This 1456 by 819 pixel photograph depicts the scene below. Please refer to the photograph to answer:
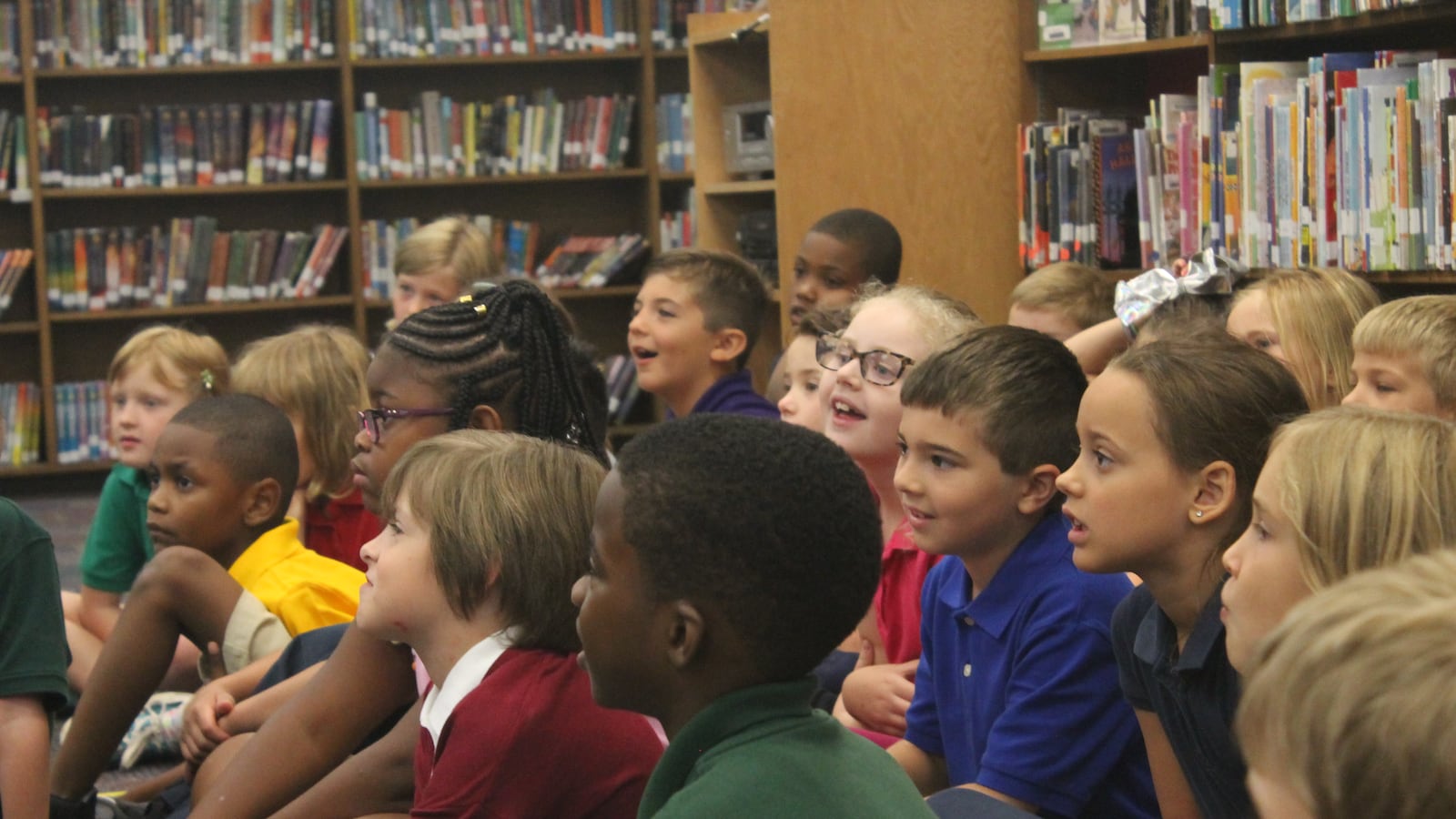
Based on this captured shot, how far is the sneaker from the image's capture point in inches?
119

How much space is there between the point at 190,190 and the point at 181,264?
1.03 feet

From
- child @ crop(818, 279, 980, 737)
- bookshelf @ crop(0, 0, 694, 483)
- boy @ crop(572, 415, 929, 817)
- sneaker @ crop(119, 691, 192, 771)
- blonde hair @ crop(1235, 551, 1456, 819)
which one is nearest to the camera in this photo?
blonde hair @ crop(1235, 551, 1456, 819)

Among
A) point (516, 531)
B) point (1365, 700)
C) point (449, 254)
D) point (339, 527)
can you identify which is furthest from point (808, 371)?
point (1365, 700)

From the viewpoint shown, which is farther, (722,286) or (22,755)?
(722,286)

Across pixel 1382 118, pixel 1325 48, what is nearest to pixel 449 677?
pixel 1382 118

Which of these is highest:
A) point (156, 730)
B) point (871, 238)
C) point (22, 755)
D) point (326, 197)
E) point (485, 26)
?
point (485, 26)

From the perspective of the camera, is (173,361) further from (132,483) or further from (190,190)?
(190,190)

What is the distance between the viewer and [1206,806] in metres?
1.58

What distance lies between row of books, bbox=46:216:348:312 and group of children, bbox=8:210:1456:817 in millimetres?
3250

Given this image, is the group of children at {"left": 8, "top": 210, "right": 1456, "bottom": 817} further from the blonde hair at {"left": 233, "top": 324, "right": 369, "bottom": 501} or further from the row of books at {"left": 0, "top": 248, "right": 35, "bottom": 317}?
the row of books at {"left": 0, "top": 248, "right": 35, "bottom": 317}

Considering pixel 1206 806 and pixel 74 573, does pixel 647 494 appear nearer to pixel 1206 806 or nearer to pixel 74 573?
pixel 1206 806

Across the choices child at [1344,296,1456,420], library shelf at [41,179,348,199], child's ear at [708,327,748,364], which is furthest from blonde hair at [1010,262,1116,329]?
library shelf at [41,179,348,199]

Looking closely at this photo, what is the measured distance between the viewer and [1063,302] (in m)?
3.33

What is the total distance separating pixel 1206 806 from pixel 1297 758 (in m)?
0.84
